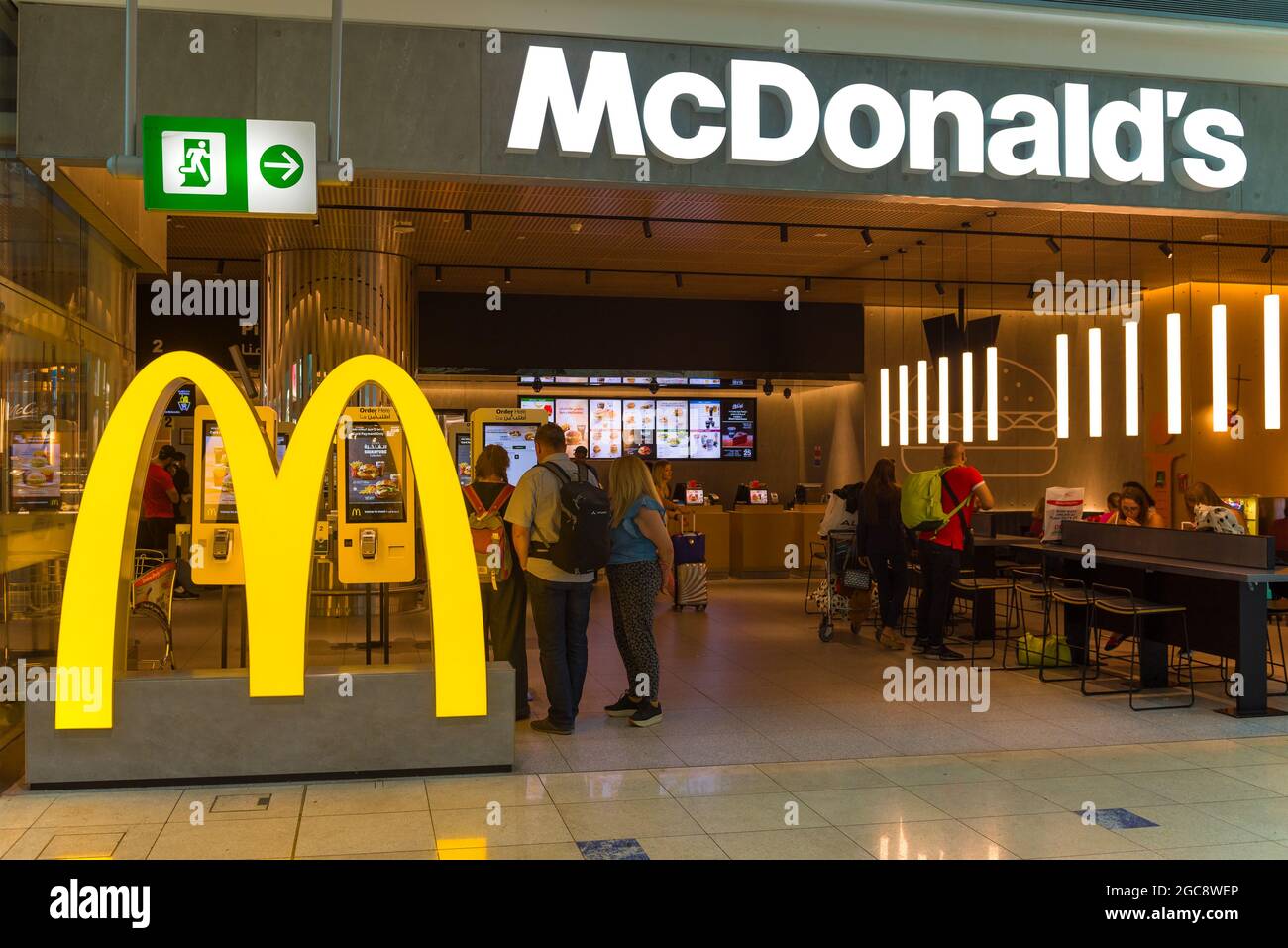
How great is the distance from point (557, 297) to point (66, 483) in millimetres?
7999

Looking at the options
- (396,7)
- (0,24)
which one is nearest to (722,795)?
(396,7)

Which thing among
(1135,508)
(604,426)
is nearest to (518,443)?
(604,426)

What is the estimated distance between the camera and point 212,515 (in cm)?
748

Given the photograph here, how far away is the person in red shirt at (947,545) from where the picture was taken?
8.52 m

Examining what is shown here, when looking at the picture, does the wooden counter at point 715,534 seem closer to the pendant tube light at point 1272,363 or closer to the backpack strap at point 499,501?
the pendant tube light at point 1272,363

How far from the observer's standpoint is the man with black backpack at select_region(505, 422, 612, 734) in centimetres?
606

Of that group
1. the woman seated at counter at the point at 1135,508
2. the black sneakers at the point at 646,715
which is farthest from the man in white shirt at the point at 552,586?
the woman seated at counter at the point at 1135,508

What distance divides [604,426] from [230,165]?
10057 millimetres

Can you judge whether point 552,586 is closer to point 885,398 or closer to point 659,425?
point 885,398

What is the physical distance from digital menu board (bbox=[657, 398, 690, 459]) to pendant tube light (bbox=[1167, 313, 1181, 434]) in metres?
8.46

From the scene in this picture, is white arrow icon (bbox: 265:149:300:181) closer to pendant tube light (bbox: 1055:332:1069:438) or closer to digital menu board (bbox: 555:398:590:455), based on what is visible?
pendant tube light (bbox: 1055:332:1069:438)

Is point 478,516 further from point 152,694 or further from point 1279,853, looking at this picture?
point 1279,853

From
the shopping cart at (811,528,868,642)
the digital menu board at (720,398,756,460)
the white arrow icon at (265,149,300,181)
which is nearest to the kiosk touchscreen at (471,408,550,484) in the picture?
the shopping cart at (811,528,868,642)
